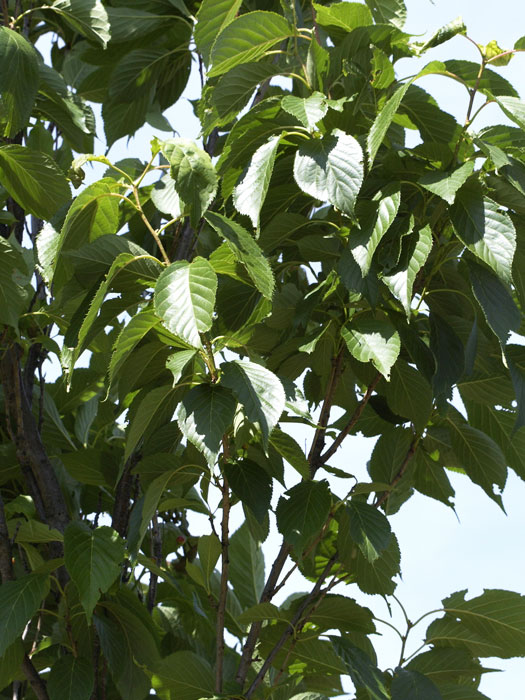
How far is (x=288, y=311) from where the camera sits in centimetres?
136

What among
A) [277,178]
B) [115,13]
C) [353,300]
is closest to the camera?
[353,300]

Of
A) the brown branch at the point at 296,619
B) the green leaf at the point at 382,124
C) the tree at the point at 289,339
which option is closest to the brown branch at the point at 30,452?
the tree at the point at 289,339

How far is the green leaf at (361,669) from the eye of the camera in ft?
3.85

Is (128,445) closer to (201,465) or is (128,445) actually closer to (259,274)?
(201,465)

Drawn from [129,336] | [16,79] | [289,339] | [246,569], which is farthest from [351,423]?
[16,79]

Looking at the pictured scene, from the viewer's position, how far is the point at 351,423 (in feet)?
4.33

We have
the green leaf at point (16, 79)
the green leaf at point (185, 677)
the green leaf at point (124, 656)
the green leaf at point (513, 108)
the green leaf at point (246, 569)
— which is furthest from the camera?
the green leaf at point (246, 569)

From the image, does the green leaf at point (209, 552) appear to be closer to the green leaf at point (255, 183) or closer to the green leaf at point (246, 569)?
the green leaf at point (246, 569)

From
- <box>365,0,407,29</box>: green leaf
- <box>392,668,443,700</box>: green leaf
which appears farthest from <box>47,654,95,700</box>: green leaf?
<box>365,0,407,29</box>: green leaf

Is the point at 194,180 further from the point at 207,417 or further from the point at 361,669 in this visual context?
the point at 361,669

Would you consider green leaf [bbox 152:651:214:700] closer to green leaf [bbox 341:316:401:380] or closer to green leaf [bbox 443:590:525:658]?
green leaf [bbox 443:590:525:658]

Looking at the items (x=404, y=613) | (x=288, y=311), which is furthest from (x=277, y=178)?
(x=404, y=613)

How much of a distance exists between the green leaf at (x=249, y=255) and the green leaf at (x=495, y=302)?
28 centimetres

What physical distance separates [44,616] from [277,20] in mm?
1182
